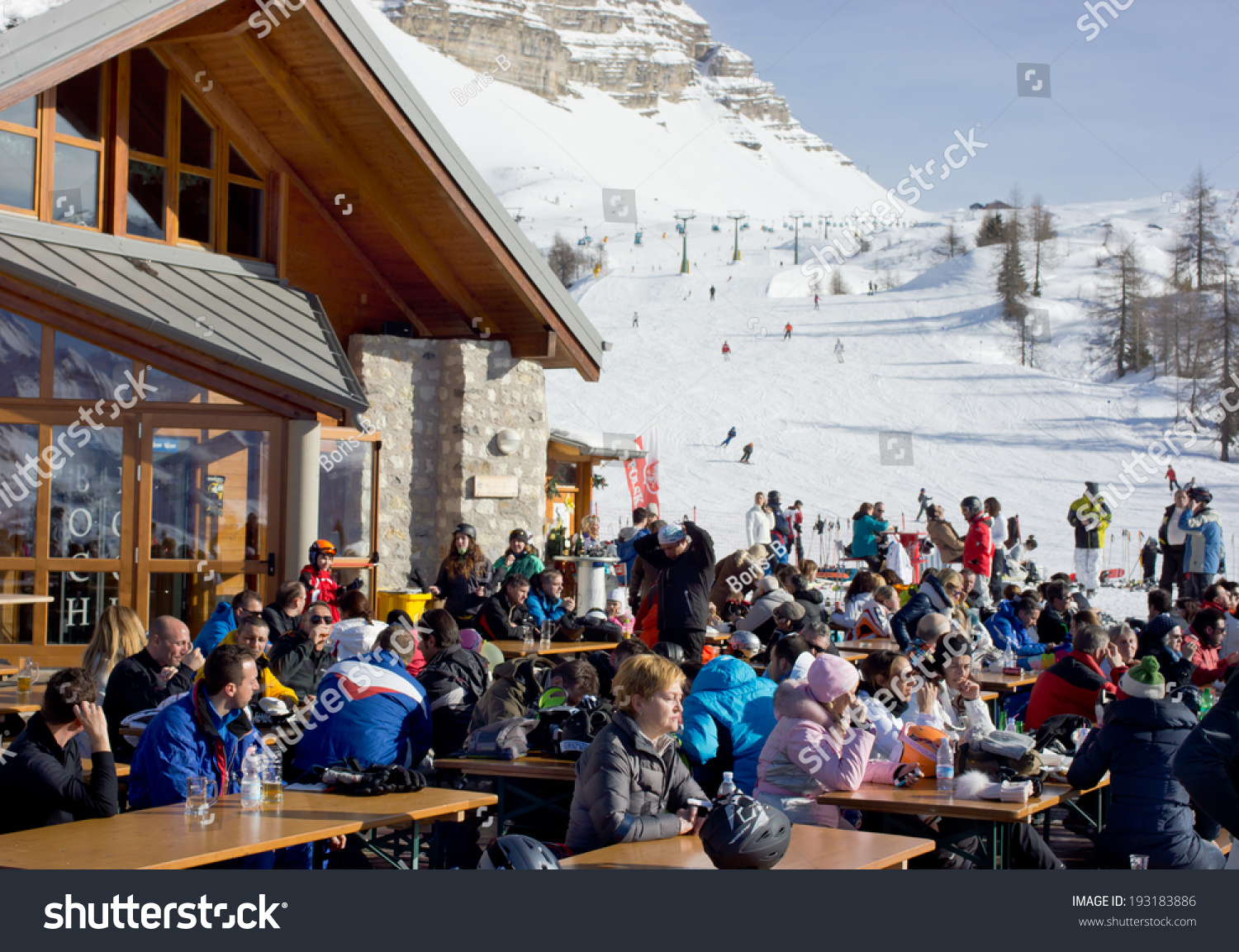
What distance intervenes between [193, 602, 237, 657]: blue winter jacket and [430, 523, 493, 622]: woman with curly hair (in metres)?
2.85

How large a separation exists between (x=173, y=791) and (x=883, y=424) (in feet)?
138

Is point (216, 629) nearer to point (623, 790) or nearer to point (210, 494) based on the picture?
point (210, 494)

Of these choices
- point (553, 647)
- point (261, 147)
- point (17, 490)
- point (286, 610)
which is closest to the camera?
point (286, 610)

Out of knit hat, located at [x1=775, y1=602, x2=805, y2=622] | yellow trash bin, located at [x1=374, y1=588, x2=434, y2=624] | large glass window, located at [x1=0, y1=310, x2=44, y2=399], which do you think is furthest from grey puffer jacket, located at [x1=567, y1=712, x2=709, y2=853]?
yellow trash bin, located at [x1=374, y1=588, x2=434, y2=624]

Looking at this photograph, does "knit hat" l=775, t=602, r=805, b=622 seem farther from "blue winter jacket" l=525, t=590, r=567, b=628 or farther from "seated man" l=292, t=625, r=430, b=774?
"seated man" l=292, t=625, r=430, b=774

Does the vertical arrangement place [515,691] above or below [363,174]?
below

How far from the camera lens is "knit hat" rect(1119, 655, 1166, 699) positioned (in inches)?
195

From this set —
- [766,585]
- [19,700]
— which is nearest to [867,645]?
[766,585]

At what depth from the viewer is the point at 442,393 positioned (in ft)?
44.3

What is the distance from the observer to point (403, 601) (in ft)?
41.7

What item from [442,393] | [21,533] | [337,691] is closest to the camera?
[337,691]

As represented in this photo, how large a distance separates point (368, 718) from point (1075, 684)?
13.7 feet
